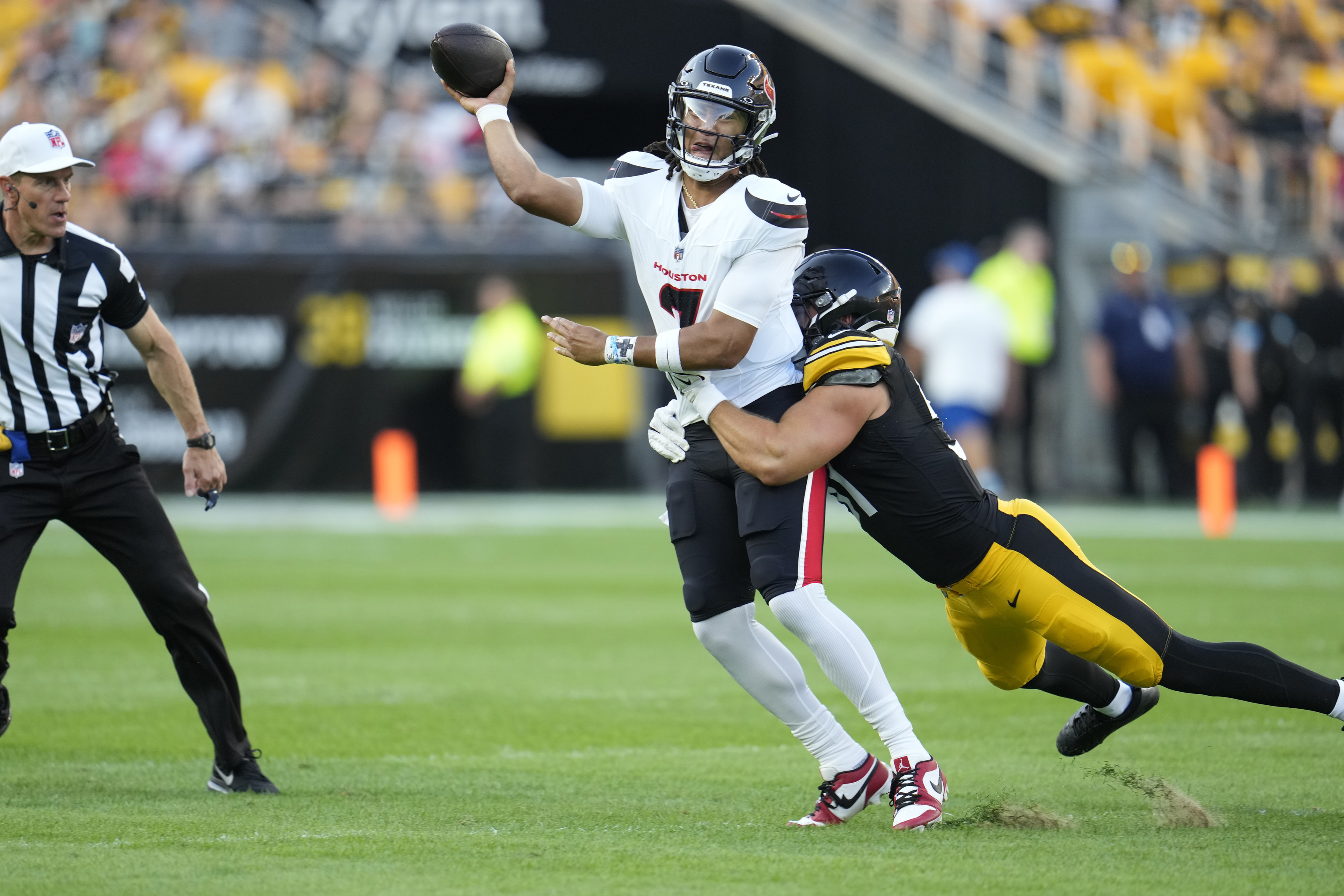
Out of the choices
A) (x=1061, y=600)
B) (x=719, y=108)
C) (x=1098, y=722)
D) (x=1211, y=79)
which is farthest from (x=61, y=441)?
(x=1211, y=79)

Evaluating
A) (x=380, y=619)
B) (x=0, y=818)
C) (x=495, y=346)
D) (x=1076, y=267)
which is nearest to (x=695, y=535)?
(x=0, y=818)

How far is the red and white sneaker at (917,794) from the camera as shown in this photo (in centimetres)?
468

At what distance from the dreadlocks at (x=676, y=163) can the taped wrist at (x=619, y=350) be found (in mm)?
578

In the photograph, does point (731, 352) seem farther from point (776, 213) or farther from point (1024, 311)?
point (1024, 311)

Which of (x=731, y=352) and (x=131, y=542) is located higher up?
(x=731, y=352)

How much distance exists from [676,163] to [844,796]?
75.6 inches

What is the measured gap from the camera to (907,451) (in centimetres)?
477

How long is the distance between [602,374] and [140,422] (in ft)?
14.5

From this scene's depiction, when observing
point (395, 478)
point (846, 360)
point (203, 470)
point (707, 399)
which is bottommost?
point (395, 478)

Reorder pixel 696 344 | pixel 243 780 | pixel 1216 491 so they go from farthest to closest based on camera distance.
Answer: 1. pixel 1216 491
2. pixel 243 780
3. pixel 696 344

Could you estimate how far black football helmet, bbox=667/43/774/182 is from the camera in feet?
15.7

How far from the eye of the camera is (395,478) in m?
15.5

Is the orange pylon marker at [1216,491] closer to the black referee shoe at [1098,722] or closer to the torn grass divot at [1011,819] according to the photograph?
the black referee shoe at [1098,722]

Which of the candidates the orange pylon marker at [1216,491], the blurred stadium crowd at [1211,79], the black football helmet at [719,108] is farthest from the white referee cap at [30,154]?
the blurred stadium crowd at [1211,79]
